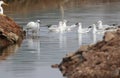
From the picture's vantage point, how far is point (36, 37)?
1375 inches

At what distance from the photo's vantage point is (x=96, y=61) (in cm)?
2028

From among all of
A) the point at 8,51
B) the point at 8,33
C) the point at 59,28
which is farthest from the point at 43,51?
the point at 59,28

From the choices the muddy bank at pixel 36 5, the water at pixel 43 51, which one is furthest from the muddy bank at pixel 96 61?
the muddy bank at pixel 36 5

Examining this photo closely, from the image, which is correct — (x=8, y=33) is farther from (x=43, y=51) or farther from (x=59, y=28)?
(x=59, y=28)

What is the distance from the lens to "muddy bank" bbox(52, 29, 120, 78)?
64.0ft

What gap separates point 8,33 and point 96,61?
11.6m

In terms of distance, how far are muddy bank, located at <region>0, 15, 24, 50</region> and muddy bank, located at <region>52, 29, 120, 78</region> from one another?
28.6 ft

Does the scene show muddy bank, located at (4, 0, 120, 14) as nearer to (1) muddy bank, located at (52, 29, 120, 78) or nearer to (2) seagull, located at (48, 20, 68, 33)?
(2) seagull, located at (48, 20, 68, 33)

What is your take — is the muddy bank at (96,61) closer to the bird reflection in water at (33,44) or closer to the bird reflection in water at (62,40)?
the bird reflection in water at (33,44)

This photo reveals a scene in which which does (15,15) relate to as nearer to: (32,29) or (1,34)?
(32,29)

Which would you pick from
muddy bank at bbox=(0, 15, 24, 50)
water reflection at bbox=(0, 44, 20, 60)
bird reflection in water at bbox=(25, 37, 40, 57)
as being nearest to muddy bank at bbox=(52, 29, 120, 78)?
water reflection at bbox=(0, 44, 20, 60)

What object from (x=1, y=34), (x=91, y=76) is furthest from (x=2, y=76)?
(x=1, y=34)

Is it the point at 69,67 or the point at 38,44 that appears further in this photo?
the point at 38,44

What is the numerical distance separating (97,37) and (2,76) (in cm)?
1376
